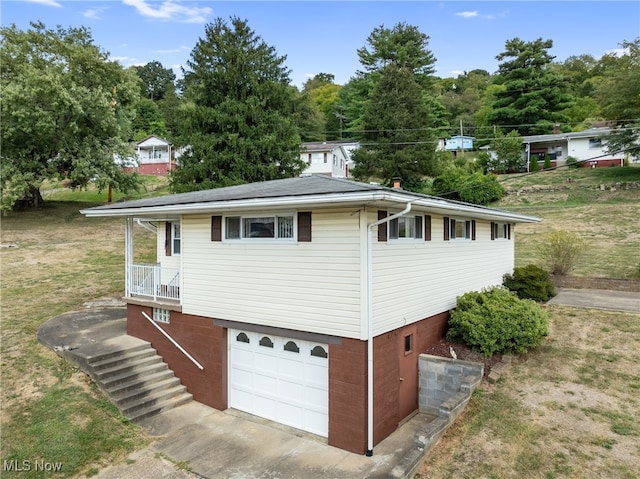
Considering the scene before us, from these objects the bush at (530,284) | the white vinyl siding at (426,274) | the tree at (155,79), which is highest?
the tree at (155,79)

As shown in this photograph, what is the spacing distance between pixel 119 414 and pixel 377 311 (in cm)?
596

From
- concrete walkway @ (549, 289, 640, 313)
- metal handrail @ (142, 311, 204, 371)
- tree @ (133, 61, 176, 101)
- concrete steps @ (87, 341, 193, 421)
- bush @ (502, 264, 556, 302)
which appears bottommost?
concrete steps @ (87, 341, 193, 421)

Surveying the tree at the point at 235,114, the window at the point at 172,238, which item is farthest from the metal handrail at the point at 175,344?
the tree at the point at 235,114

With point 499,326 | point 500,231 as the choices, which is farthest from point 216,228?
point 500,231

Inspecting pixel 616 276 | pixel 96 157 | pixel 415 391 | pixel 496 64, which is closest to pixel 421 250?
pixel 415 391

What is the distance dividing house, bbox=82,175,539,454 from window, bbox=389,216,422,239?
1.8 inches

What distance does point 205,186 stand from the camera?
75.4 ft

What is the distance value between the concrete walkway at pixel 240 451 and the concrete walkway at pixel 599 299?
7.71 meters

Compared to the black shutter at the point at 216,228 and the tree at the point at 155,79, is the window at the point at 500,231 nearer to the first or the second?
the black shutter at the point at 216,228

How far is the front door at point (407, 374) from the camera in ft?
28.2

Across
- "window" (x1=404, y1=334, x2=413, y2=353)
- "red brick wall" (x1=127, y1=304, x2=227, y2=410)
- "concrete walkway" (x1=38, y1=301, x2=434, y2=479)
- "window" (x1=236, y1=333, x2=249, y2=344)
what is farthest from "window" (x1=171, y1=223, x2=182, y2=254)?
"window" (x1=404, y1=334, x2=413, y2=353)

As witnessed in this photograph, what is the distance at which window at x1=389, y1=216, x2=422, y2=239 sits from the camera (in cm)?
837

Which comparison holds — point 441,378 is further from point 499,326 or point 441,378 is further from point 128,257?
point 128,257

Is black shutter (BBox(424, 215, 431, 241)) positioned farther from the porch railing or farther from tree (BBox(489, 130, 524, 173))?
tree (BBox(489, 130, 524, 173))
